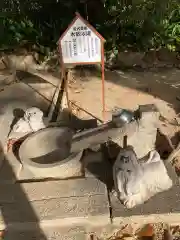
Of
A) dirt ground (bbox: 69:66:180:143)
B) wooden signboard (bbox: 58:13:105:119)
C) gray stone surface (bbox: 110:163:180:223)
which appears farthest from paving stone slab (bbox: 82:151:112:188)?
dirt ground (bbox: 69:66:180:143)

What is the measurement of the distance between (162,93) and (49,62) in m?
2.25

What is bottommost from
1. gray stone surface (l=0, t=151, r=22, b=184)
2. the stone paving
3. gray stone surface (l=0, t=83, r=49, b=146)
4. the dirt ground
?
the stone paving

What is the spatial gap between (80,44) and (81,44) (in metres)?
0.01

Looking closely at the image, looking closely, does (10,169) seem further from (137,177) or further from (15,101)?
(15,101)

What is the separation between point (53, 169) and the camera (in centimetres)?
350

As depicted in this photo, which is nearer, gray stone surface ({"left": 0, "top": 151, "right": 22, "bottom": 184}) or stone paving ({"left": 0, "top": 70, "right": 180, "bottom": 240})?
stone paving ({"left": 0, "top": 70, "right": 180, "bottom": 240})

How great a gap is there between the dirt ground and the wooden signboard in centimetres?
102

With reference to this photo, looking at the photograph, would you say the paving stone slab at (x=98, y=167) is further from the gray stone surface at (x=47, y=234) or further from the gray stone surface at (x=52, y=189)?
the gray stone surface at (x=47, y=234)

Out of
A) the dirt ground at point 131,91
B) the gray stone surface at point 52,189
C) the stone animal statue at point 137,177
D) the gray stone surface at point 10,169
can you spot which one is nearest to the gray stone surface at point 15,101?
the gray stone surface at point 10,169

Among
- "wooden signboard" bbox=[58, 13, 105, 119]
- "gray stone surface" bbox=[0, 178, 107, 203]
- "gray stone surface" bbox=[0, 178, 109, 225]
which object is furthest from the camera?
"wooden signboard" bbox=[58, 13, 105, 119]

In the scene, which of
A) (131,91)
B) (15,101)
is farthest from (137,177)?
(131,91)

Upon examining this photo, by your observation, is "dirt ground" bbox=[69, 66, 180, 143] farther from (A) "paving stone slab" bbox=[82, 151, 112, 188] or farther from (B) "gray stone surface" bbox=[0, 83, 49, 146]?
(A) "paving stone slab" bbox=[82, 151, 112, 188]

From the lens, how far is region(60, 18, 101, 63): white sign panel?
158 inches

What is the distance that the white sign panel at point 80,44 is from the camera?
402 centimetres
